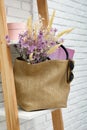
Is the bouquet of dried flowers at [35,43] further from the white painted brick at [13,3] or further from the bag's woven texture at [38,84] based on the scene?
the white painted brick at [13,3]

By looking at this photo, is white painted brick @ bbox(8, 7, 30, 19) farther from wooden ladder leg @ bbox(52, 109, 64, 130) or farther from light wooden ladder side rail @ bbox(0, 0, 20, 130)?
wooden ladder leg @ bbox(52, 109, 64, 130)

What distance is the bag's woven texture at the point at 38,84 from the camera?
1.03 meters

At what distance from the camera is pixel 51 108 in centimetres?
109

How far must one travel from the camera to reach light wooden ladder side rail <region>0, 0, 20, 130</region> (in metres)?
0.98

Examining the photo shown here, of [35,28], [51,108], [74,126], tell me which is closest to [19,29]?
[35,28]

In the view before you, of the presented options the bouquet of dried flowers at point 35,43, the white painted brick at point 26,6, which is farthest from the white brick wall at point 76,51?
the bouquet of dried flowers at point 35,43

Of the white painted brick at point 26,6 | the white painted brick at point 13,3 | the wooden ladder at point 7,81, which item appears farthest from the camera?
the white painted brick at point 26,6

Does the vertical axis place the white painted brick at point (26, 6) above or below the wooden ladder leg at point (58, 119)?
above

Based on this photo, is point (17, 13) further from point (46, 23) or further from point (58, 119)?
point (58, 119)

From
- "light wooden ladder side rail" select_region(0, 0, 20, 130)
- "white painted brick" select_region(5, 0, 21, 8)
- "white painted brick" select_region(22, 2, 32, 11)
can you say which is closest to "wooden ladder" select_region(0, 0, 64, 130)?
"light wooden ladder side rail" select_region(0, 0, 20, 130)

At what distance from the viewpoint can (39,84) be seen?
1.04 m

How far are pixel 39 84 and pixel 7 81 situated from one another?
0.50 ft

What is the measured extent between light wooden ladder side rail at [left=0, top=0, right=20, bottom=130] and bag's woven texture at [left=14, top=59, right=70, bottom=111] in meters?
0.06

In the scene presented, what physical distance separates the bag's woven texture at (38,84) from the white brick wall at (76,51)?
0.38 metres
